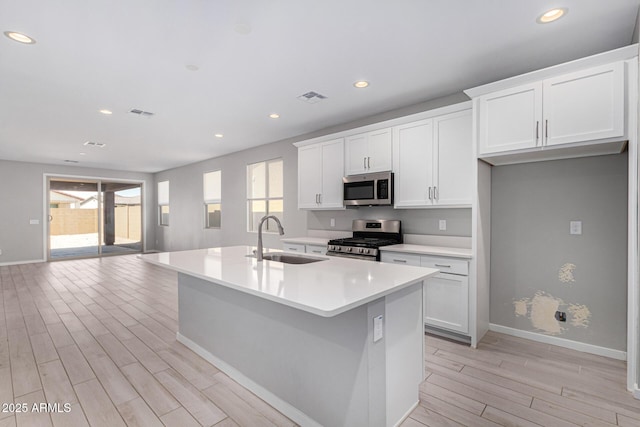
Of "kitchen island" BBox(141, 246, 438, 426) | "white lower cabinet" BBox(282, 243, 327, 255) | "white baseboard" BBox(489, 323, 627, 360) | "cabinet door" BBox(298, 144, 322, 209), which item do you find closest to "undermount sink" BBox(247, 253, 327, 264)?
"kitchen island" BBox(141, 246, 438, 426)

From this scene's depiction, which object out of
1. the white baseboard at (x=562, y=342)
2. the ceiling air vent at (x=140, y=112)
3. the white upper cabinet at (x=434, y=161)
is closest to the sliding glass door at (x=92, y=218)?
the ceiling air vent at (x=140, y=112)

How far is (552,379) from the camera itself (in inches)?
91.4

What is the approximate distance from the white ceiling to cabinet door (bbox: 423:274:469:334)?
6.71ft

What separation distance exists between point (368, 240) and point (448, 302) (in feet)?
3.84

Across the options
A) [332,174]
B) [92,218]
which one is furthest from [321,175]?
[92,218]

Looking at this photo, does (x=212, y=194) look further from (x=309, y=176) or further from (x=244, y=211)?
(x=309, y=176)

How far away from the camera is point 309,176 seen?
4.68 meters

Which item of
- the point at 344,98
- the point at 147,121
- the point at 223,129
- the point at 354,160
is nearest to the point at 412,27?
the point at 344,98

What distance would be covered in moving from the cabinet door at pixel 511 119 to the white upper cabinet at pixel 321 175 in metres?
1.87

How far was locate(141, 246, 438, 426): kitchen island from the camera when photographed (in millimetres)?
1568

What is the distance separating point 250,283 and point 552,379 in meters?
2.41

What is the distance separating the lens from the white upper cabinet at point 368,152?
3738 millimetres

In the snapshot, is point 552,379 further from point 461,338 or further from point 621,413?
point 461,338

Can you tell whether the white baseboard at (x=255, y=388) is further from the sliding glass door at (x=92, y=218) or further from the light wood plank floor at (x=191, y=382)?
the sliding glass door at (x=92, y=218)
